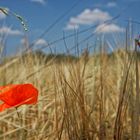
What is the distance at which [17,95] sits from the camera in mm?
1062

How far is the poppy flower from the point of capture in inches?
40.5

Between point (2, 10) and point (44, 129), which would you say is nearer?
point (2, 10)

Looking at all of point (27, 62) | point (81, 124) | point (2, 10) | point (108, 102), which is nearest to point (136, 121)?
point (81, 124)

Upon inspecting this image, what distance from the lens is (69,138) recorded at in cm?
140

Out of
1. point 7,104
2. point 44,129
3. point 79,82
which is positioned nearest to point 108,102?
point 44,129

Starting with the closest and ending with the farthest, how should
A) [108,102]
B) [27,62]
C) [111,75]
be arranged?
[108,102]
[27,62]
[111,75]

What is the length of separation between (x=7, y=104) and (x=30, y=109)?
129 cm

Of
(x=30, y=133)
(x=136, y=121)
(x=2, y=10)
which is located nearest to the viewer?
(x=2, y=10)

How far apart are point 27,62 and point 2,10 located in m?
2.18

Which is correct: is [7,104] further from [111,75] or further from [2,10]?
[111,75]

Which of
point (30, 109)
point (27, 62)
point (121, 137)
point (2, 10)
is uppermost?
point (27, 62)

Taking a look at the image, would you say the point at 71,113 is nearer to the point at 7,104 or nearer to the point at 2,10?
the point at 7,104

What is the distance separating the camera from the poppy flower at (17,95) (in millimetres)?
1029

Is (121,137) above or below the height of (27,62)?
below
